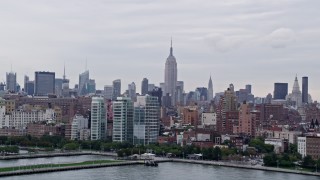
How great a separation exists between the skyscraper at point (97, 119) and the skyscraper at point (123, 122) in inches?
89.8

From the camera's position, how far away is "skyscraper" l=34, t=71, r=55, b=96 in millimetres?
123438

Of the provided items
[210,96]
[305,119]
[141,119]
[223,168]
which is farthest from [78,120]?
[210,96]

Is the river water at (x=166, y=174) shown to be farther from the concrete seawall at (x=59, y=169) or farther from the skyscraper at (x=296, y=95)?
the skyscraper at (x=296, y=95)

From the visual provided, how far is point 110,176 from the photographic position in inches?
1284

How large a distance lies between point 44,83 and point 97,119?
7063cm

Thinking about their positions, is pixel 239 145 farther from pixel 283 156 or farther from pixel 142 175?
pixel 142 175

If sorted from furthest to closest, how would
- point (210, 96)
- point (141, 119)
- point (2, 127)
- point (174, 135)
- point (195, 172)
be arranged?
point (210, 96) < point (2, 127) < point (174, 135) < point (141, 119) < point (195, 172)

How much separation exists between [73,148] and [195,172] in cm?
1619

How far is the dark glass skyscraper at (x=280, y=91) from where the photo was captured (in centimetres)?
12409

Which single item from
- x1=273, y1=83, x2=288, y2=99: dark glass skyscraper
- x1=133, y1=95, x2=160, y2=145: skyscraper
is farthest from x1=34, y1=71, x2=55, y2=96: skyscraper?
x1=133, y1=95, x2=160, y2=145: skyscraper

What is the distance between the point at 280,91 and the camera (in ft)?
409

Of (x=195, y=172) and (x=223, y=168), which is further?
(x=223, y=168)

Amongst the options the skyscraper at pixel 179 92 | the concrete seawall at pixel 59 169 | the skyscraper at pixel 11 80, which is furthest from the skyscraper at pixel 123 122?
the skyscraper at pixel 11 80

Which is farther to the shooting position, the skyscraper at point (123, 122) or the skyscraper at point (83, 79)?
the skyscraper at point (83, 79)
